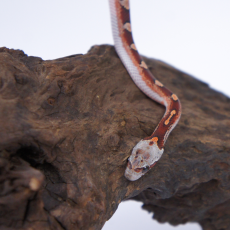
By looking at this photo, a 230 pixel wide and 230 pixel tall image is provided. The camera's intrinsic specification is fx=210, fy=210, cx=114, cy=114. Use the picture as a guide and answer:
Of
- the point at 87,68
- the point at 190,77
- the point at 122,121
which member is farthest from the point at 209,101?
the point at 87,68

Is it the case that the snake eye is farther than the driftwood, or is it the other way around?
the snake eye

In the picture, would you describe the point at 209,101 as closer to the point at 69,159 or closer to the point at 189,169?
the point at 189,169

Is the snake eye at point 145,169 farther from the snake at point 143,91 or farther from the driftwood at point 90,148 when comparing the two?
the driftwood at point 90,148

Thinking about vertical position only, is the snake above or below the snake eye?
above

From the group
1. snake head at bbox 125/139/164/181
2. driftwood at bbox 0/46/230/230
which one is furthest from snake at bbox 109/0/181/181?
driftwood at bbox 0/46/230/230

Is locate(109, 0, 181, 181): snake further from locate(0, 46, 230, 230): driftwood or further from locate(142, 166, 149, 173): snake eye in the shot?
locate(0, 46, 230, 230): driftwood
